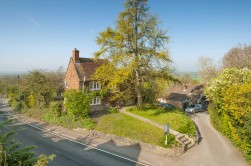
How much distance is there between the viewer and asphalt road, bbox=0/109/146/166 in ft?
60.1

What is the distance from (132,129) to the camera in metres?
24.9

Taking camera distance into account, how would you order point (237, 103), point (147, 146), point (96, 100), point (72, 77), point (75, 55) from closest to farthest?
1. point (237, 103)
2. point (147, 146)
3. point (96, 100)
4. point (75, 55)
5. point (72, 77)

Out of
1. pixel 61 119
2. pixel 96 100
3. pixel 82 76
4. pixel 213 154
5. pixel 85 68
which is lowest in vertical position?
pixel 213 154

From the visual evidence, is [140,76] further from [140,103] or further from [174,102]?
[174,102]

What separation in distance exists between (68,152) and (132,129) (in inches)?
322

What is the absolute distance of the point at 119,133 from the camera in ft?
79.7

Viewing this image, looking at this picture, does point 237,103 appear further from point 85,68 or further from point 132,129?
point 85,68

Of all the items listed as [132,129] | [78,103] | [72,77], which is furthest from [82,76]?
[132,129]

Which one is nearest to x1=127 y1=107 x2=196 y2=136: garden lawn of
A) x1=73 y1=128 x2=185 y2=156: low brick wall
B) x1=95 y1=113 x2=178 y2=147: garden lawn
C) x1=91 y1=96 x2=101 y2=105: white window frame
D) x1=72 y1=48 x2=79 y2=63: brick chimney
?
x1=95 y1=113 x2=178 y2=147: garden lawn

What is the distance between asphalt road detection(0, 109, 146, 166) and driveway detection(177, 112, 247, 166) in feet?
19.0

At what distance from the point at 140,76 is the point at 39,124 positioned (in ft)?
60.1

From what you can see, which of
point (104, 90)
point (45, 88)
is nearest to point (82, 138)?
point (104, 90)

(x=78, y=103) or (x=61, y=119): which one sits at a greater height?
(x=78, y=103)

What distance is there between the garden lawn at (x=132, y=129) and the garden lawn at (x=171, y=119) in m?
2.57
